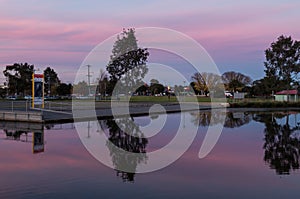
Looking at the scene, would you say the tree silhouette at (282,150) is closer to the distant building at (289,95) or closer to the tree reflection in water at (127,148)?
the tree reflection in water at (127,148)

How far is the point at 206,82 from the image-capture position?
275 feet

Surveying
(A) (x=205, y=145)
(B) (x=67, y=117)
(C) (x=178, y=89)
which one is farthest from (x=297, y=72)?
(A) (x=205, y=145)

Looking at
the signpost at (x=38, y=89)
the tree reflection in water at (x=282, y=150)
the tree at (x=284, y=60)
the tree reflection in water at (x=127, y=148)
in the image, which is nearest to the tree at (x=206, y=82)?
the tree at (x=284, y=60)

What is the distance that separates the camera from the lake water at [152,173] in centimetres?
728

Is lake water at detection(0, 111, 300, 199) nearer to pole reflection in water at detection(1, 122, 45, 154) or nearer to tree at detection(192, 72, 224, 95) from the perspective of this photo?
pole reflection in water at detection(1, 122, 45, 154)

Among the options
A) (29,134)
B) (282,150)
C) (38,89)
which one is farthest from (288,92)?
(29,134)

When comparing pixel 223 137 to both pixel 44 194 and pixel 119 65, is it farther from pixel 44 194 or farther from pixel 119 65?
pixel 119 65

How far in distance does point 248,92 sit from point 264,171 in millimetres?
76996

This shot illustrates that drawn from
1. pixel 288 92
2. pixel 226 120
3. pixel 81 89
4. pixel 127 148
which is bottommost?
pixel 127 148

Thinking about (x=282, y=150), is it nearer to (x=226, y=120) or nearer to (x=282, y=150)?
(x=282, y=150)

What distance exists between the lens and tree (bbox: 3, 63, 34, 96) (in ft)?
253

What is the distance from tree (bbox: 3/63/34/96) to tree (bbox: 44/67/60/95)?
657 cm

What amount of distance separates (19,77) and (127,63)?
3236 centimetres

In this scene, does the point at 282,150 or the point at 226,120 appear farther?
the point at 226,120
